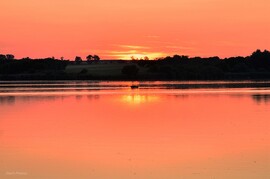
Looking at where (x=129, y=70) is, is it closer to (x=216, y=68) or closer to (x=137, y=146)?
(x=216, y=68)

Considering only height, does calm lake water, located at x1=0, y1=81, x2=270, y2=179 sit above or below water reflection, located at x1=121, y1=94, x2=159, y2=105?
above

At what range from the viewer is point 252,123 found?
22562 mm

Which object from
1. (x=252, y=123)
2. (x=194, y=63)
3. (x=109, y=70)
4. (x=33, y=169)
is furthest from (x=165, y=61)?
(x=33, y=169)

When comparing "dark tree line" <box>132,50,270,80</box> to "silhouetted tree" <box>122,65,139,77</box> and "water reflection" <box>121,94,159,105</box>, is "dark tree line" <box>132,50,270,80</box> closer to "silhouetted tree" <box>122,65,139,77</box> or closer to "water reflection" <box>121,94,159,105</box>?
"silhouetted tree" <box>122,65,139,77</box>

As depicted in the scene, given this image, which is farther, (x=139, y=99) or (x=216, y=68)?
(x=216, y=68)

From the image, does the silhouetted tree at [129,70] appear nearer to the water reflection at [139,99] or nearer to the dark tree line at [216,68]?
the dark tree line at [216,68]

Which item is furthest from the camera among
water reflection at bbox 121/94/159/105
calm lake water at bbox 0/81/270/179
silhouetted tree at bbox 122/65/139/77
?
silhouetted tree at bbox 122/65/139/77

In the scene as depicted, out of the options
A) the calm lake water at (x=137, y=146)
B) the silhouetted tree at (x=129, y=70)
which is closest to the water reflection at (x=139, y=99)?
the calm lake water at (x=137, y=146)

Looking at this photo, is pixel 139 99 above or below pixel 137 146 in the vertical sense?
below

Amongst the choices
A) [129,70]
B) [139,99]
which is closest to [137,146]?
[139,99]

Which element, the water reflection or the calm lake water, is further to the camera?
the water reflection

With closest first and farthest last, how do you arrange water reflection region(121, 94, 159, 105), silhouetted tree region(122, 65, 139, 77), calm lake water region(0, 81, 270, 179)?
calm lake water region(0, 81, 270, 179), water reflection region(121, 94, 159, 105), silhouetted tree region(122, 65, 139, 77)

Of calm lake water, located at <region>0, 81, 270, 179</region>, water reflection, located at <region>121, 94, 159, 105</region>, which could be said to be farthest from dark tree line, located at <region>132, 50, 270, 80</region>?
calm lake water, located at <region>0, 81, 270, 179</region>

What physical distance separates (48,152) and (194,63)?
4942 inches
